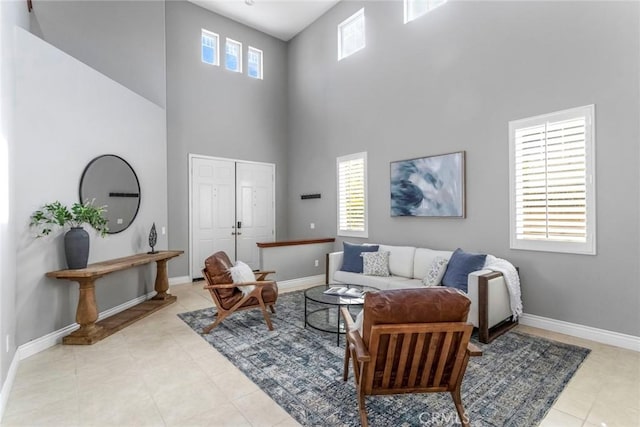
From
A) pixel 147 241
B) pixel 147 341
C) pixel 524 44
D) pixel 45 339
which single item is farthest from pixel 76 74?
pixel 524 44

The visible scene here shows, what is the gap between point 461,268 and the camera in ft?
12.3

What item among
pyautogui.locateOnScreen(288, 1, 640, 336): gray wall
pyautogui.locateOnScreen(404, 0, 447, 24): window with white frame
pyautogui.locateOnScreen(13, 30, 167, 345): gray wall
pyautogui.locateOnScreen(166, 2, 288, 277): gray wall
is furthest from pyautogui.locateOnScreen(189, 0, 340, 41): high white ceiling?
pyautogui.locateOnScreen(13, 30, 167, 345): gray wall

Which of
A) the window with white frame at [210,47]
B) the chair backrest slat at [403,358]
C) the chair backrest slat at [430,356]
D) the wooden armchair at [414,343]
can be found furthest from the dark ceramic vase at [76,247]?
the window with white frame at [210,47]

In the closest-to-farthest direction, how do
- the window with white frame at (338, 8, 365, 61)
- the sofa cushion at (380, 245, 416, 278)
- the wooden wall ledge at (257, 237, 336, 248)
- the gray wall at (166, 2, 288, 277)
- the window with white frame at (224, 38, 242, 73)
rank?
the sofa cushion at (380, 245, 416, 278)
the wooden wall ledge at (257, 237, 336, 248)
the window with white frame at (338, 8, 365, 61)
the gray wall at (166, 2, 288, 277)
the window with white frame at (224, 38, 242, 73)

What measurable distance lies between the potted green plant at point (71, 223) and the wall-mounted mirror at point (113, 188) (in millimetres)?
444

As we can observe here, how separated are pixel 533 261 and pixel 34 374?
17.3 ft

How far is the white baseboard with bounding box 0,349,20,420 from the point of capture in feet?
7.43

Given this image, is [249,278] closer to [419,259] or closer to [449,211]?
[419,259]

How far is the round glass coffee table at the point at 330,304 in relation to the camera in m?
3.38

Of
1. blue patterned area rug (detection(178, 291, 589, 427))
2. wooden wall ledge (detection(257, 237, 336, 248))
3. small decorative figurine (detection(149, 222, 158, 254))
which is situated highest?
small decorative figurine (detection(149, 222, 158, 254))

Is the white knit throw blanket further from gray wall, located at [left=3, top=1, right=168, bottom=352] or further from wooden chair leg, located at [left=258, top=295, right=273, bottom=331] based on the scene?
gray wall, located at [left=3, top=1, right=168, bottom=352]

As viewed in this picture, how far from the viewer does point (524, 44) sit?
3820 millimetres

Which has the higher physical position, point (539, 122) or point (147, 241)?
point (539, 122)

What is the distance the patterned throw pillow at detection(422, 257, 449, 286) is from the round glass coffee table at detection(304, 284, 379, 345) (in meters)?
0.77
